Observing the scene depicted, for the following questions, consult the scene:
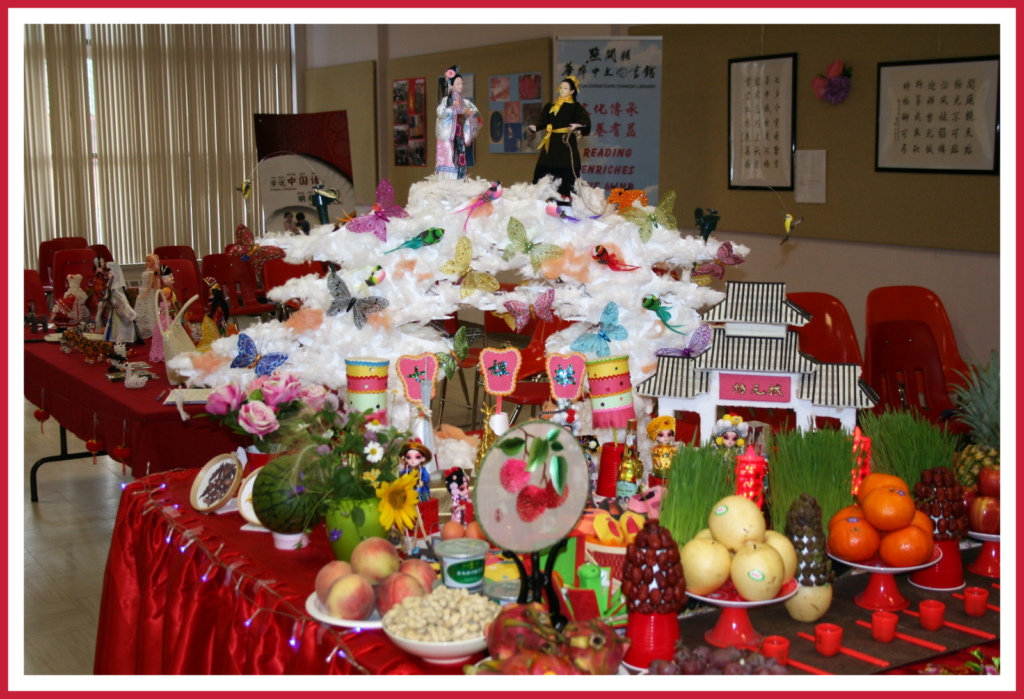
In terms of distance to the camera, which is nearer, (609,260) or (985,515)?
(985,515)

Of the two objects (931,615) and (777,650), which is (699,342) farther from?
(777,650)

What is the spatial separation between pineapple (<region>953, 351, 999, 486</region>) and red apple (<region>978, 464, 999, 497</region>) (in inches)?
0.6

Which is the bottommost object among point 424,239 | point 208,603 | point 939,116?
point 208,603

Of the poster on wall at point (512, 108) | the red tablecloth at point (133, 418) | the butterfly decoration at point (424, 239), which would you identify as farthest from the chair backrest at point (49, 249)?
the butterfly decoration at point (424, 239)

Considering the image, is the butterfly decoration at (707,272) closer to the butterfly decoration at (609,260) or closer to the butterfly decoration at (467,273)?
the butterfly decoration at (609,260)

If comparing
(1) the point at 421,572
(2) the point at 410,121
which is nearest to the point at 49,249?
(2) the point at 410,121

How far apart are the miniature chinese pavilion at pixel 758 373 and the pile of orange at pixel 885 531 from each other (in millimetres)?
485

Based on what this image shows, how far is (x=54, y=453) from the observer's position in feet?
17.9

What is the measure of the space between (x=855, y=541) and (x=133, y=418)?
2498mm

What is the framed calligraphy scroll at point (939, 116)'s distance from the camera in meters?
4.64

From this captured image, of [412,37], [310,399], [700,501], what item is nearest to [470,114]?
[310,399]

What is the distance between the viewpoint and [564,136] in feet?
9.82

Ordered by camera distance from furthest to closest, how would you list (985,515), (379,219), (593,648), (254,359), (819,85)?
(819,85) < (254,359) < (379,219) < (985,515) < (593,648)

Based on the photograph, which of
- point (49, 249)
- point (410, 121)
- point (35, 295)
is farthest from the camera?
point (410, 121)
